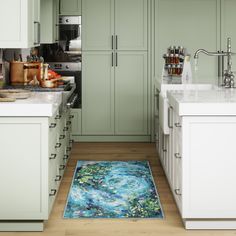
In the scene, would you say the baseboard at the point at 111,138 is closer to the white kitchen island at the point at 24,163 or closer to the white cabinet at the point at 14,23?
the white cabinet at the point at 14,23

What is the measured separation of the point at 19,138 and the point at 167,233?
3.61 ft

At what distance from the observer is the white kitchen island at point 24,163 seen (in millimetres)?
3265

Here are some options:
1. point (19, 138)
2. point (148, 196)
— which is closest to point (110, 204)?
point (148, 196)

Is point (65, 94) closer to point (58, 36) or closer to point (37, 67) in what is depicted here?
point (37, 67)

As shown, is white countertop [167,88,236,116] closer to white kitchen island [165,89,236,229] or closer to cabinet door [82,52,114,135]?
white kitchen island [165,89,236,229]

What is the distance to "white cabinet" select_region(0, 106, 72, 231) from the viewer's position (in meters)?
3.29

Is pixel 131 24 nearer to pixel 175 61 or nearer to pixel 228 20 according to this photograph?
pixel 228 20

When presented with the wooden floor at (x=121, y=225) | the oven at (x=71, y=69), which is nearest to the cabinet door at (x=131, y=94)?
the oven at (x=71, y=69)

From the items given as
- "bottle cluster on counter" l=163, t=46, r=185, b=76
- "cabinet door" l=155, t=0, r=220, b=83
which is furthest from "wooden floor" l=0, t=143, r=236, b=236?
"cabinet door" l=155, t=0, r=220, b=83

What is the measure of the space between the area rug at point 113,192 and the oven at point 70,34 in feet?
5.70

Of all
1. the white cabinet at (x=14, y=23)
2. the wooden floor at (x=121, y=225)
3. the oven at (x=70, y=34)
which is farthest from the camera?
the oven at (x=70, y=34)

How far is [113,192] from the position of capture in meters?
4.39

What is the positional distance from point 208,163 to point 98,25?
12.3 ft

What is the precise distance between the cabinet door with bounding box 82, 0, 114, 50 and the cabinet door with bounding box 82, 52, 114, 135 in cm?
11
